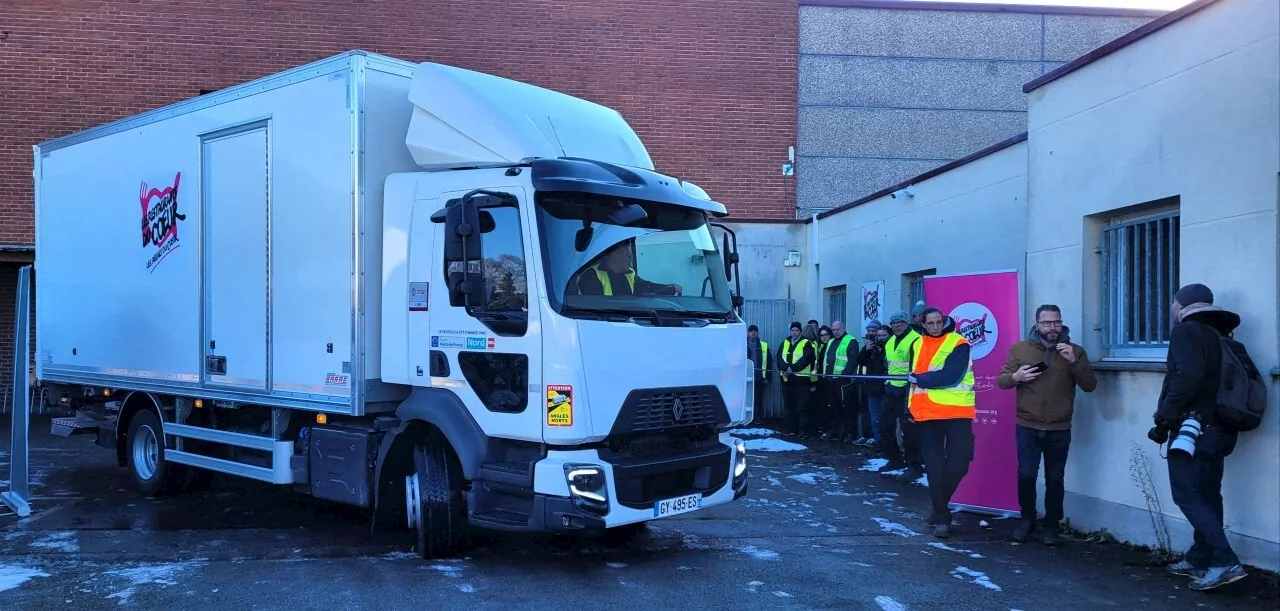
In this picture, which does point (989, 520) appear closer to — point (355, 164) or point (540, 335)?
point (540, 335)

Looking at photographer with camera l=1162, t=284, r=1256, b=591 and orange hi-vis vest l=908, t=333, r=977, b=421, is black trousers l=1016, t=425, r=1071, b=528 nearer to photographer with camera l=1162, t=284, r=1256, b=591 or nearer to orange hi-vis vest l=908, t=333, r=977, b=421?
orange hi-vis vest l=908, t=333, r=977, b=421

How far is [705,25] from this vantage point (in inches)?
718

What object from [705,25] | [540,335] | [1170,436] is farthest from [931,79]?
[540,335]

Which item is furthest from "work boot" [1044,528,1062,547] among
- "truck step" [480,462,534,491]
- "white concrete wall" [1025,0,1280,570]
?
"truck step" [480,462,534,491]

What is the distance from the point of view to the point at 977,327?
8.21 meters

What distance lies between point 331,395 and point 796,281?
11735 mm

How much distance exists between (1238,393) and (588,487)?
3954 mm

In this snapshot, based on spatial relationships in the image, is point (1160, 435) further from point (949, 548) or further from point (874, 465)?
point (874, 465)

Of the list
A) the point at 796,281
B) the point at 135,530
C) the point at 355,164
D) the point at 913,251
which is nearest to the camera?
the point at 355,164

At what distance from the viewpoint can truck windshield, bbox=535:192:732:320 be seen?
579cm

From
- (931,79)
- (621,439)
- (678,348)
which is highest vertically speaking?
(931,79)

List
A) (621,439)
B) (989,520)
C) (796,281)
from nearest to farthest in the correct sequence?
(621,439) → (989,520) → (796,281)

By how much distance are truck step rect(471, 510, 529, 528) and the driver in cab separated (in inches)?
55.6

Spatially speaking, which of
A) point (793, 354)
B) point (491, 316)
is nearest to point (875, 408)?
point (793, 354)
